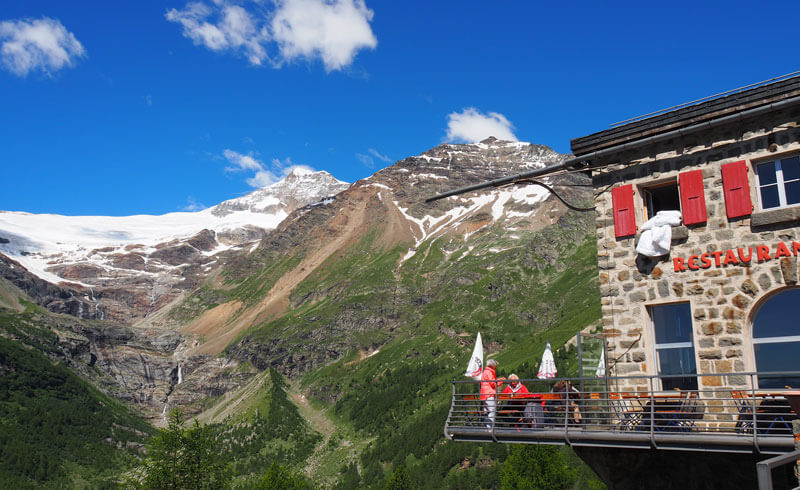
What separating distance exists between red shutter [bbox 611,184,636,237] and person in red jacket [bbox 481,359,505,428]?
5098 mm

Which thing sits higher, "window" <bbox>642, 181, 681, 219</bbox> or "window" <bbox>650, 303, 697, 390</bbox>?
"window" <bbox>642, 181, 681, 219</bbox>

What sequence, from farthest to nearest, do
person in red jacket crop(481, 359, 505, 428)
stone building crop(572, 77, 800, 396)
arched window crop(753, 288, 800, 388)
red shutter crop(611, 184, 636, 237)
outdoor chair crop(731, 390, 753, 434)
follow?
red shutter crop(611, 184, 636, 237), person in red jacket crop(481, 359, 505, 428), stone building crop(572, 77, 800, 396), arched window crop(753, 288, 800, 388), outdoor chair crop(731, 390, 753, 434)

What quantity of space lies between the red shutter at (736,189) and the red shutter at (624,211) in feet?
7.74

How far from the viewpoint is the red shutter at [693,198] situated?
16125 mm

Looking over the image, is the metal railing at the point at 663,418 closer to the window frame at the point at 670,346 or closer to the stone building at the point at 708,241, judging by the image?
the window frame at the point at 670,346

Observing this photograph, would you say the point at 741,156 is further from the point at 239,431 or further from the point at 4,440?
the point at 4,440

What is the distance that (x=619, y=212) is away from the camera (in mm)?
17500

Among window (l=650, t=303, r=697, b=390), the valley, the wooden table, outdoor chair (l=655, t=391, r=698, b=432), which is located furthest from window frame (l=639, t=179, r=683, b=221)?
the valley

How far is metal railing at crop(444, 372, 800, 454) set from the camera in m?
12.7

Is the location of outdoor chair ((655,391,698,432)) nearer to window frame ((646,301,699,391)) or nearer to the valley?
window frame ((646,301,699,391))

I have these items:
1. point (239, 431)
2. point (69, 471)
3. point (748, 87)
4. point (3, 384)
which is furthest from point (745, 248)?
point (3, 384)

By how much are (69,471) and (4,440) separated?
14467 mm

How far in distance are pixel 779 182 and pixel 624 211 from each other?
147 inches

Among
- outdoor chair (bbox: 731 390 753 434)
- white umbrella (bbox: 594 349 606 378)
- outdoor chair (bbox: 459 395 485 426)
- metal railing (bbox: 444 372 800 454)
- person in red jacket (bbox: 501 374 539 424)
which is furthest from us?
white umbrella (bbox: 594 349 606 378)
